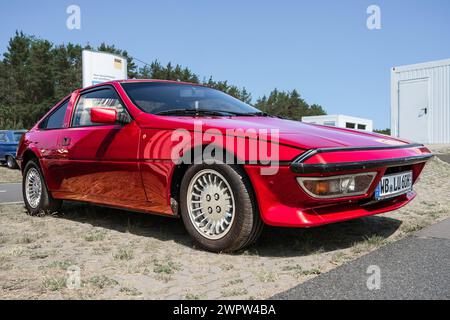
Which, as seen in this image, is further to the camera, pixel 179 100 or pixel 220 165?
pixel 179 100

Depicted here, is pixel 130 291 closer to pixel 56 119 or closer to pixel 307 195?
pixel 307 195

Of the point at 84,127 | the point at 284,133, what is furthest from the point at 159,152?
the point at 84,127

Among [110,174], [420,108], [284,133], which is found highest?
[420,108]

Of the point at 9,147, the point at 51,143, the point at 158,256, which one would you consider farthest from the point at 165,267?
the point at 9,147

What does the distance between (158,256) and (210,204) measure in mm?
497

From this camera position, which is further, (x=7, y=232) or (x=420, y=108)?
(x=420, y=108)

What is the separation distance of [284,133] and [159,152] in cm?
97

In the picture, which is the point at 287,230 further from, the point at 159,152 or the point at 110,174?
the point at 110,174

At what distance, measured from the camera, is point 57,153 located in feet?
14.4

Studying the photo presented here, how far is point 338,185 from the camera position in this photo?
2.73 meters

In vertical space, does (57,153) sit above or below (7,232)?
above

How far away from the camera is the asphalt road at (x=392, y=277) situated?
211cm

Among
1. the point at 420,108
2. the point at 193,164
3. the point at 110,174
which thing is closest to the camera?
the point at 193,164

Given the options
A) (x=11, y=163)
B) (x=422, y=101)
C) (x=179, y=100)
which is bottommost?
(x=11, y=163)
